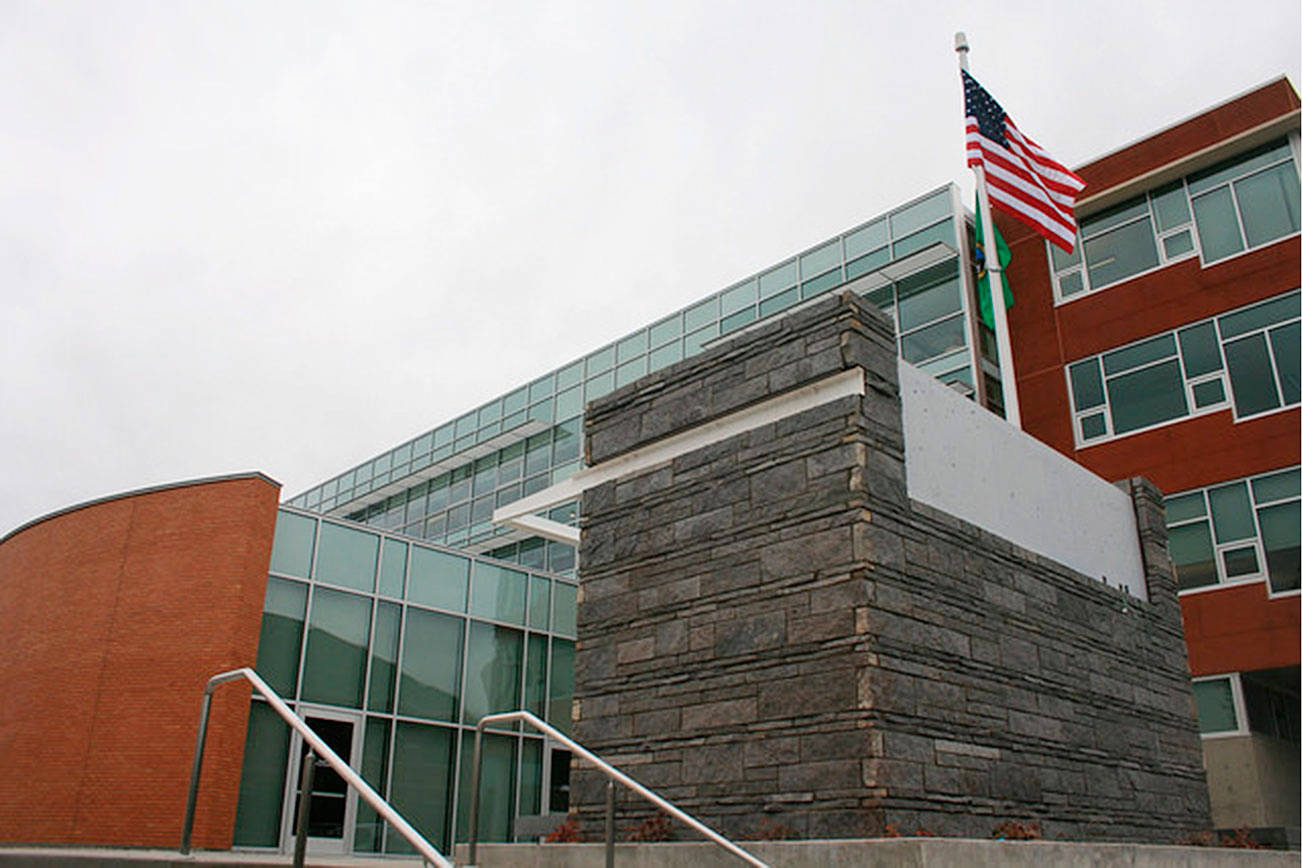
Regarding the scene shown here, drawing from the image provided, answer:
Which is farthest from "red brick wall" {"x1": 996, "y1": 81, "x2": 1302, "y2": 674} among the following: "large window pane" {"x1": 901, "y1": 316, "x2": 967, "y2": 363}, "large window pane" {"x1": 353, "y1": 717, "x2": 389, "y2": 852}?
"large window pane" {"x1": 353, "y1": 717, "x2": 389, "y2": 852}

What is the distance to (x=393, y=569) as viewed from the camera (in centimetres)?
1611

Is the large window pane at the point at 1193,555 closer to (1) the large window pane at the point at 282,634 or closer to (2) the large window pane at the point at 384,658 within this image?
(2) the large window pane at the point at 384,658

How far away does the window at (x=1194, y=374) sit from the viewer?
60.6ft

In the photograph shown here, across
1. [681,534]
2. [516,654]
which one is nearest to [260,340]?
[516,654]

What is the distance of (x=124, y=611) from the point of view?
1430cm

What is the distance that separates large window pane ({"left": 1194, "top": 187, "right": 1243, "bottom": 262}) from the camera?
772 inches

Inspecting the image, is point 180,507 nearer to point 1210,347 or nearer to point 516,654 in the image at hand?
point 516,654

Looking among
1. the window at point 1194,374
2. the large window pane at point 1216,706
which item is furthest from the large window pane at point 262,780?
the window at point 1194,374

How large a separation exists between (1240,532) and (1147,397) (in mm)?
3021

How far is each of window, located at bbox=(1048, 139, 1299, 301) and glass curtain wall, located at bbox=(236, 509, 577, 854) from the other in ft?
42.5

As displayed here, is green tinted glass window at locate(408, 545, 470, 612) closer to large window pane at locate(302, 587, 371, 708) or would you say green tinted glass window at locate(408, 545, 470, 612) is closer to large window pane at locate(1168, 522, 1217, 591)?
large window pane at locate(302, 587, 371, 708)

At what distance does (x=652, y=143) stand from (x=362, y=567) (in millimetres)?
74107

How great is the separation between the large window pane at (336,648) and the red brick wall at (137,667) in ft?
3.06

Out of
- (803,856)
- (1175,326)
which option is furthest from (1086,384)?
(803,856)
